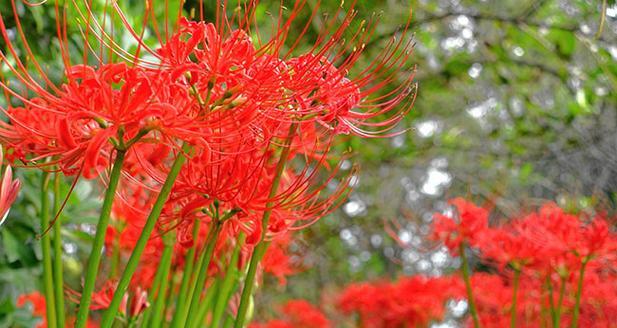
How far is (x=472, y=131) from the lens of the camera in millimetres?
2818

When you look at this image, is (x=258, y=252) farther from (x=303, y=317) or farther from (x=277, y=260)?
(x=303, y=317)

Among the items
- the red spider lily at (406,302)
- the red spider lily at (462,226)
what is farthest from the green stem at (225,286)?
the red spider lily at (406,302)

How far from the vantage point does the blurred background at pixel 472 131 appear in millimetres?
1977

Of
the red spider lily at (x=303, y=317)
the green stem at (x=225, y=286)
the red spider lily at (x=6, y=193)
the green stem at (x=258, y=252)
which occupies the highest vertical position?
the red spider lily at (x=6, y=193)

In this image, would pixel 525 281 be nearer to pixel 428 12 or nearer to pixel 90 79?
pixel 428 12

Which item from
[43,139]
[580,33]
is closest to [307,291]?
[580,33]

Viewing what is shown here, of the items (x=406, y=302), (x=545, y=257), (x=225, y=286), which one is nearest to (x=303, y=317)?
(x=406, y=302)

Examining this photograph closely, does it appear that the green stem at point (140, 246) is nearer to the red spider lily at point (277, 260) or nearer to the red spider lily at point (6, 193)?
the red spider lily at point (6, 193)

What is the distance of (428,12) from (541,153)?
61 cm

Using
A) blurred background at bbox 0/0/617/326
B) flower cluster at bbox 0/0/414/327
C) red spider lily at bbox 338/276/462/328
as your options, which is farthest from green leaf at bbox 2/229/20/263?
red spider lily at bbox 338/276/462/328

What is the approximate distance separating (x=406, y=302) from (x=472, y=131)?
4.21 ft

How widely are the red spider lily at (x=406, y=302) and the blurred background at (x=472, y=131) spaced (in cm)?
8

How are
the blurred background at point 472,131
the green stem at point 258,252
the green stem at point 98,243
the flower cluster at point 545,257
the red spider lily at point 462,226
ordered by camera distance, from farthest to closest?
the blurred background at point 472,131 < the red spider lily at point 462,226 < the flower cluster at point 545,257 < the green stem at point 258,252 < the green stem at point 98,243

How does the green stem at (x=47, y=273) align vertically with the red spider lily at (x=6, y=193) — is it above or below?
below
